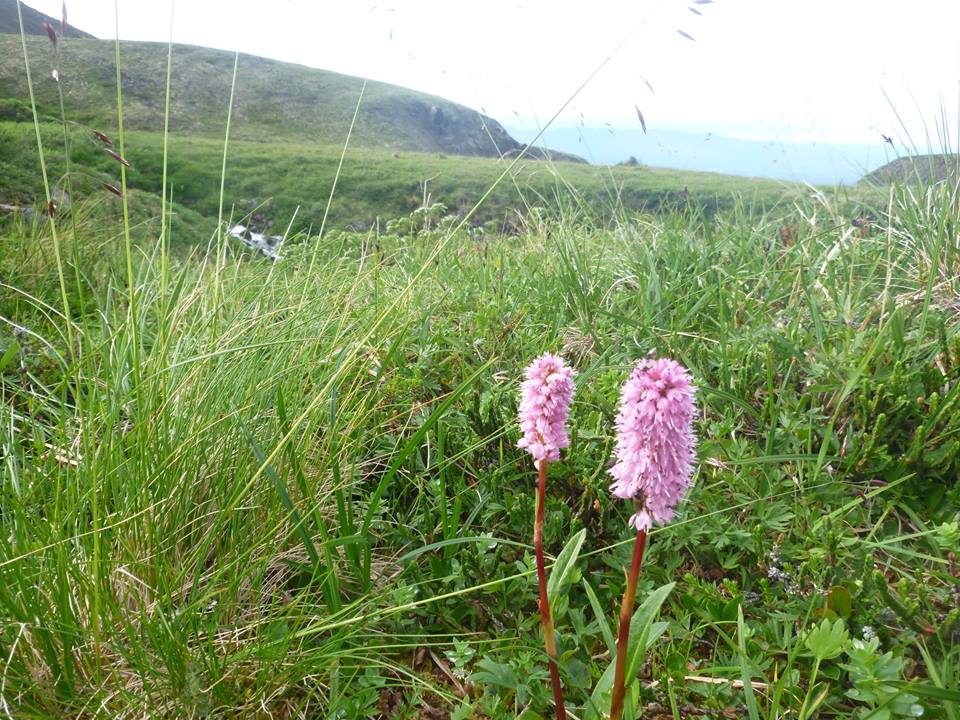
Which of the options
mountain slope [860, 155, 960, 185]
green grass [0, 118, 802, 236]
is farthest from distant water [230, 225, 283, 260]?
green grass [0, 118, 802, 236]

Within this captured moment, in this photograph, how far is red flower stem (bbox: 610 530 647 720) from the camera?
1.03 metres

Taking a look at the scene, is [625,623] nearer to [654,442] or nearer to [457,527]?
[654,442]

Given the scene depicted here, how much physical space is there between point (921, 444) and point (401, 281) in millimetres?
2666

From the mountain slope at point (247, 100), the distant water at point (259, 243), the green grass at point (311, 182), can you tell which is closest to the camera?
the distant water at point (259, 243)

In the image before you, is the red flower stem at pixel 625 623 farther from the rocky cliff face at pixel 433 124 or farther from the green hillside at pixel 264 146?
the rocky cliff face at pixel 433 124

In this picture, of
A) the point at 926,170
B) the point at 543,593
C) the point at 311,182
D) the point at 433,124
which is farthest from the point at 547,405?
the point at 433,124

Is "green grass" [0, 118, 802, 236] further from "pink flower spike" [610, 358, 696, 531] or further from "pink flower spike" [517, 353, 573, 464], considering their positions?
"pink flower spike" [610, 358, 696, 531]

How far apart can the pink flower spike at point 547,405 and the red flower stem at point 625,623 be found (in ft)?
0.67

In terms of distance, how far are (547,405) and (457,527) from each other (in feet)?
2.92

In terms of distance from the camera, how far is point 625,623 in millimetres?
1083

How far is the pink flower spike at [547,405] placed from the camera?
1.11 m

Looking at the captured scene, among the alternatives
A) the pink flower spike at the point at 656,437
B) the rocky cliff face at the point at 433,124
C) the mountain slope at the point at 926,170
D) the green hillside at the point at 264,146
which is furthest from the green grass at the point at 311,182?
the rocky cliff face at the point at 433,124

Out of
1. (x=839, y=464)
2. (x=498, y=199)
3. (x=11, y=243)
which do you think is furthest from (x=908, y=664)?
(x=498, y=199)

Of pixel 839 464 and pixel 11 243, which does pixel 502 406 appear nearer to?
pixel 839 464
